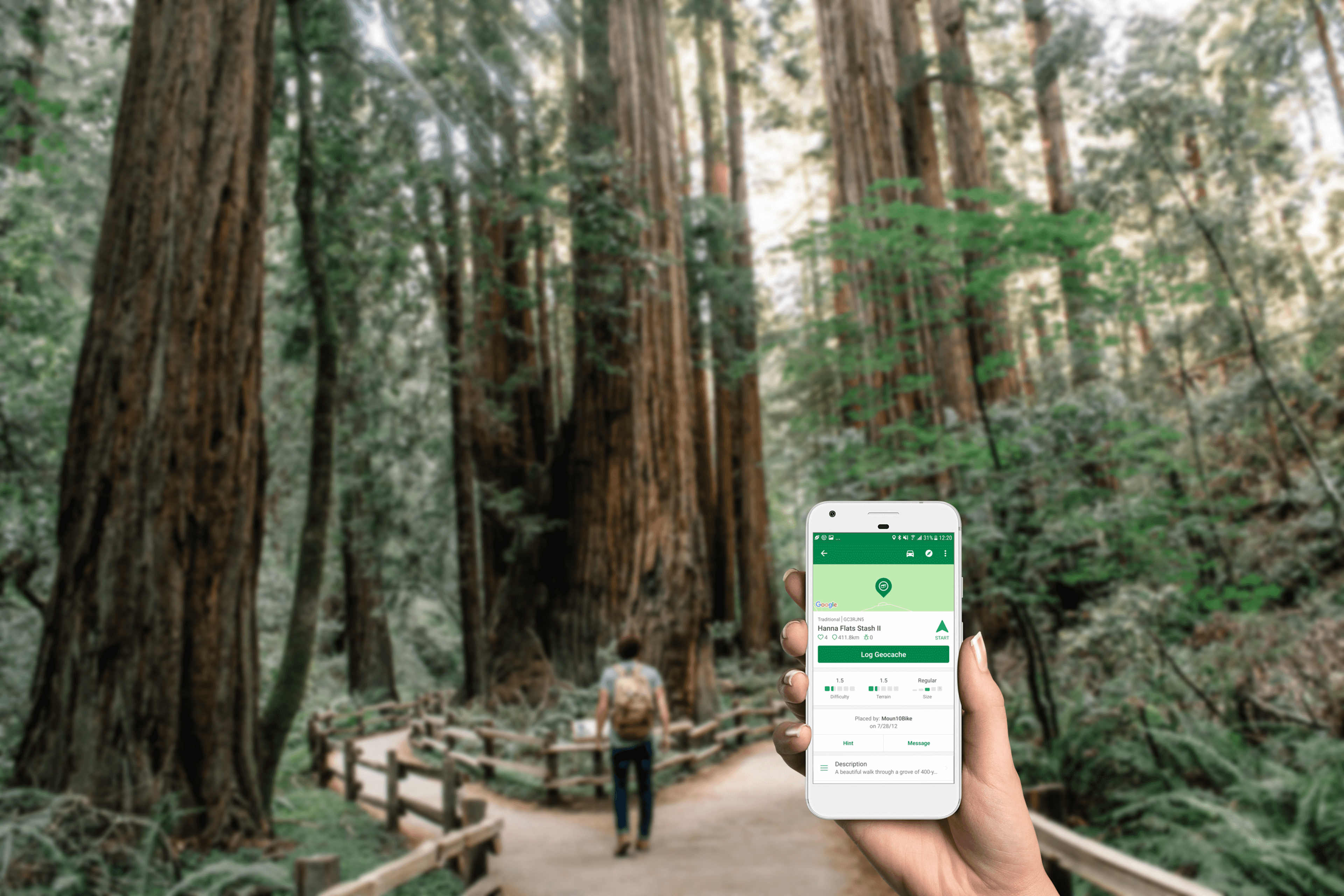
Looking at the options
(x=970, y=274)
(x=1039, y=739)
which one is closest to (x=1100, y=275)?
(x=970, y=274)

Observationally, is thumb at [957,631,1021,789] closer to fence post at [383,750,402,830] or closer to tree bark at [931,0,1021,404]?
fence post at [383,750,402,830]

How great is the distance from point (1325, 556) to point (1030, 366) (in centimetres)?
714

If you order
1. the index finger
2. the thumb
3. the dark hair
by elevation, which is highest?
the index finger

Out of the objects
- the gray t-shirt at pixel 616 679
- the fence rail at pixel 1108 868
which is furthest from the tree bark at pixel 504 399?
the fence rail at pixel 1108 868

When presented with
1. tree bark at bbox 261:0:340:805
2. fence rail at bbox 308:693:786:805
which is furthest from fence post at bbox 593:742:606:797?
tree bark at bbox 261:0:340:805

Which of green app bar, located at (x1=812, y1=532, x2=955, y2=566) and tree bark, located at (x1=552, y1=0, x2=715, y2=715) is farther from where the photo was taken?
tree bark, located at (x1=552, y1=0, x2=715, y2=715)

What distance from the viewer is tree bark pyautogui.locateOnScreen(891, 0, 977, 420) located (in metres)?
10.5

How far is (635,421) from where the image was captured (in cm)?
1157

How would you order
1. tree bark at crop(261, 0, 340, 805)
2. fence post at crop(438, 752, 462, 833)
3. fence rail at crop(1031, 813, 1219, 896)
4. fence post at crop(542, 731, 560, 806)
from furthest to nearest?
1. fence post at crop(542, 731, 560, 806)
2. tree bark at crop(261, 0, 340, 805)
3. fence post at crop(438, 752, 462, 833)
4. fence rail at crop(1031, 813, 1219, 896)

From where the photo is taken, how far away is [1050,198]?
44.5ft

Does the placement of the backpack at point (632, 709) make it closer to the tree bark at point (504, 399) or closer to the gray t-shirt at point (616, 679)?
the gray t-shirt at point (616, 679)

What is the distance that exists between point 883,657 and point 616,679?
4932 millimetres

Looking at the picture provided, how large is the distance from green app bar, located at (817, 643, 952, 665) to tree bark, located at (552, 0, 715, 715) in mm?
9322

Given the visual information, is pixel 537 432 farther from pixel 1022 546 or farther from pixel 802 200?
pixel 802 200
